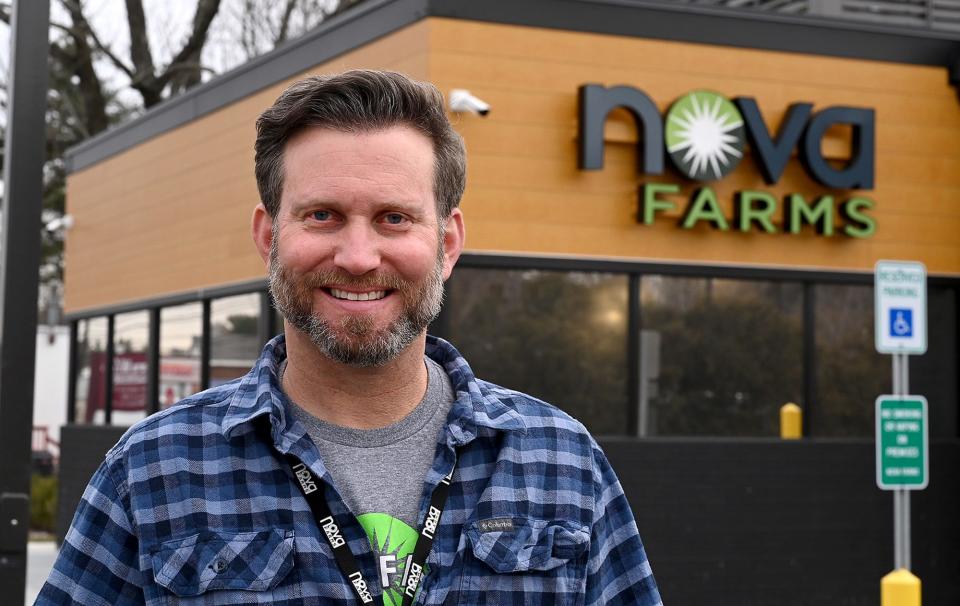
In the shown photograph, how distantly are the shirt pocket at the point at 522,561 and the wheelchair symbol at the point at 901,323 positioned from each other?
778cm

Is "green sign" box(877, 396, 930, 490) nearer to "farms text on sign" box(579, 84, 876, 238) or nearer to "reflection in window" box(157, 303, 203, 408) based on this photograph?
"farms text on sign" box(579, 84, 876, 238)

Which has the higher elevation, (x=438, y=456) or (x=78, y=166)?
(x=78, y=166)

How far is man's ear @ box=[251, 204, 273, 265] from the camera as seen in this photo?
2.39 m

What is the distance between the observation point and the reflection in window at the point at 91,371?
60.7 ft

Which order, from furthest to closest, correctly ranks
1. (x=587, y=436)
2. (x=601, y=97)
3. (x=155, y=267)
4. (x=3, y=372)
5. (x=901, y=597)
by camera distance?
(x=155, y=267) < (x=601, y=97) < (x=901, y=597) < (x=3, y=372) < (x=587, y=436)

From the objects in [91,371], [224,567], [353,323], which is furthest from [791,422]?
[224,567]

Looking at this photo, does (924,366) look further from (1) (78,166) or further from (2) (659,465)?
(1) (78,166)

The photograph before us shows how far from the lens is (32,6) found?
6191 mm

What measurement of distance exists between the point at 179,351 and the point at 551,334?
582cm

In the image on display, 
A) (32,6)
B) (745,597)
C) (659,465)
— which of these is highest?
(32,6)

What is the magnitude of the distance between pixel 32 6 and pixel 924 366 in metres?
9.24

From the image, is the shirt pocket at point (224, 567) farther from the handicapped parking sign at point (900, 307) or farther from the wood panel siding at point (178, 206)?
the wood panel siding at point (178, 206)

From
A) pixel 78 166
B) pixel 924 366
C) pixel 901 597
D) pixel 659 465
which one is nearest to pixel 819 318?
pixel 924 366

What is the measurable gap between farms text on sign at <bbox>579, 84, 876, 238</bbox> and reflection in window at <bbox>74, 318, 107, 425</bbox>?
8.86 m
